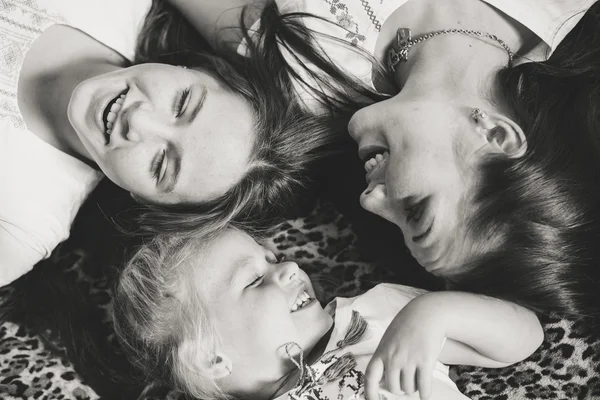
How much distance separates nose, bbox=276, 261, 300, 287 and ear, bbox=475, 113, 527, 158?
0.57 meters

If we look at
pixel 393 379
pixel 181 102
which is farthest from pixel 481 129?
pixel 181 102

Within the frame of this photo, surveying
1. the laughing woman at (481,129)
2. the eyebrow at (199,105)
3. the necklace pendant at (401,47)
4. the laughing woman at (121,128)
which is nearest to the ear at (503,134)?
the laughing woman at (481,129)

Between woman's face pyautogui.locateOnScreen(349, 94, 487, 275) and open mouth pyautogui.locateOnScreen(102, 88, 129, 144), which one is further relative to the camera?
open mouth pyautogui.locateOnScreen(102, 88, 129, 144)

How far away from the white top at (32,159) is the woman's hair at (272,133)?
0.26 meters

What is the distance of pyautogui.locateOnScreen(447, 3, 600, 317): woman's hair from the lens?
1398mm

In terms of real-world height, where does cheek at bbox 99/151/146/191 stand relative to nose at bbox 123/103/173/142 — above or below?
below

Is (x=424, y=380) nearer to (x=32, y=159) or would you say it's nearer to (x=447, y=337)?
(x=447, y=337)

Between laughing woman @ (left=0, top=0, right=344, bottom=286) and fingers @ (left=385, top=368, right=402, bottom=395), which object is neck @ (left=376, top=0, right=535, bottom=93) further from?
fingers @ (left=385, top=368, right=402, bottom=395)

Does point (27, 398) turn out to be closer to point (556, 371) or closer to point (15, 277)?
point (15, 277)

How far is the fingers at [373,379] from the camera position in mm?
1298

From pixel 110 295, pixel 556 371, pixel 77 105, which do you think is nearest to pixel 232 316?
pixel 110 295

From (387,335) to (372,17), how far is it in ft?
2.76

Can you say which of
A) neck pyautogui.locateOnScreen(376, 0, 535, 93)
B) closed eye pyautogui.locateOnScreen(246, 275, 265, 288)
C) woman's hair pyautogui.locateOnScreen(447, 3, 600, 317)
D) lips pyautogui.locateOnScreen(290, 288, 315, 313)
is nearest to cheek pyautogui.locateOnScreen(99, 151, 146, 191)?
closed eye pyautogui.locateOnScreen(246, 275, 265, 288)

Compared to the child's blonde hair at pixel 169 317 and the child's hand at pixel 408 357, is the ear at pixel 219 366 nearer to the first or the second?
the child's blonde hair at pixel 169 317
